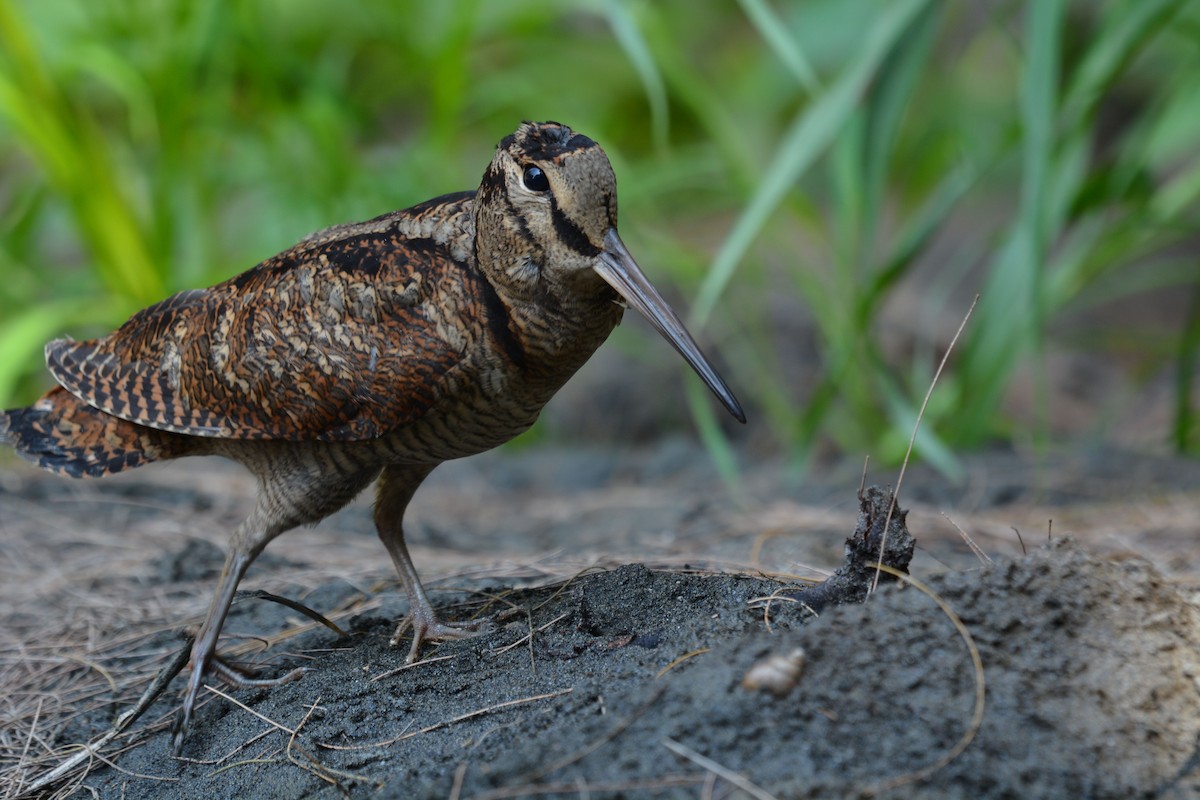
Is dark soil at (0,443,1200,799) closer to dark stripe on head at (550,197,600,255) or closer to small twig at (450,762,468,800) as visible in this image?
small twig at (450,762,468,800)

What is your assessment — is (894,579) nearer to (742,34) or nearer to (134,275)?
(134,275)

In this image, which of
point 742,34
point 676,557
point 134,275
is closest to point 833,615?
point 676,557

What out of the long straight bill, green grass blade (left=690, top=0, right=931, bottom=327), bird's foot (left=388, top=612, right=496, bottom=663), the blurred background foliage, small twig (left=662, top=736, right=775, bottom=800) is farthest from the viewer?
the blurred background foliage

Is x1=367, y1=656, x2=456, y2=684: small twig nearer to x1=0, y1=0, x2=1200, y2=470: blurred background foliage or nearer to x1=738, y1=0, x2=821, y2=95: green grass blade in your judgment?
x1=0, y1=0, x2=1200, y2=470: blurred background foliage

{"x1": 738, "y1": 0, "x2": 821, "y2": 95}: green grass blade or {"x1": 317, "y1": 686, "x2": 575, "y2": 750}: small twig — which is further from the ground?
{"x1": 738, "y1": 0, "x2": 821, "y2": 95}: green grass blade

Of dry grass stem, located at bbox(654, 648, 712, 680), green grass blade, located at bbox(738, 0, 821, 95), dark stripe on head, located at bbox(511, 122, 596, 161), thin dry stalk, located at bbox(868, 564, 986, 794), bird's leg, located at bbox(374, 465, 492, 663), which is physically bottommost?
thin dry stalk, located at bbox(868, 564, 986, 794)

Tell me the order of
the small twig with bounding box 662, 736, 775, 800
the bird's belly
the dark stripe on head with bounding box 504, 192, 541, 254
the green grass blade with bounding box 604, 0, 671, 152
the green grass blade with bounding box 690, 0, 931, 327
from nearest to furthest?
the small twig with bounding box 662, 736, 775, 800 < the dark stripe on head with bounding box 504, 192, 541, 254 < the bird's belly < the green grass blade with bounding box 604, 0, 671, 152 < the green grass blade with bounding box 690, 0, 931, 327

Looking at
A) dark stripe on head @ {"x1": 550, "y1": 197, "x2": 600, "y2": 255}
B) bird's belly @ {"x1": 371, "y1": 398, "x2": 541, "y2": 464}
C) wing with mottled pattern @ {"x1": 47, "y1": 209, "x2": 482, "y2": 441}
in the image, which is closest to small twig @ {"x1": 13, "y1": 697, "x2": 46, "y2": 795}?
wing with mottled pattern @ {"x1": 47, "y1": 209, "x2": 482, "y2": 441}

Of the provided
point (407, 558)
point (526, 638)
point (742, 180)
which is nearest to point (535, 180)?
point (526, 638)

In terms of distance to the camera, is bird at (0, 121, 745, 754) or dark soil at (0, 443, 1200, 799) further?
bird at (0, 121, 745, 754)
